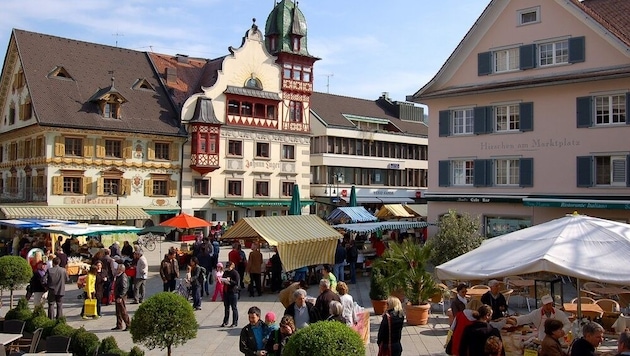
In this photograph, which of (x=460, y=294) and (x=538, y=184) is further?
(x=538, y=184)

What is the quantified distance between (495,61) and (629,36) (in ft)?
17.7

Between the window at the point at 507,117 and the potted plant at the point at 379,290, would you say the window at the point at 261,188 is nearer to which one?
the window at the point at 507,117

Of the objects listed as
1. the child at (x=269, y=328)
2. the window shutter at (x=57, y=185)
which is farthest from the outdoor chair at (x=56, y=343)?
the window shutter at (x=57, y=185)

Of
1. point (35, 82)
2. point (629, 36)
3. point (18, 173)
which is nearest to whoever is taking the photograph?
point (629, 36)

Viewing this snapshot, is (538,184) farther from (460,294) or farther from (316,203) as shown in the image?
(316,203)

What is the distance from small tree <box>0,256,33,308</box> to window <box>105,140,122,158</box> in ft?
80.3

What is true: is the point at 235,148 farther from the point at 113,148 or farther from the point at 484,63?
the point at 484,63

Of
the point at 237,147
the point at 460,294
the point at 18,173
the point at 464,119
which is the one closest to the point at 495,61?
the point at 464,119

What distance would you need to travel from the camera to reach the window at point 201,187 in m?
44.4

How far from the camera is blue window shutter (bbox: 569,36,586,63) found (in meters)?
25.5

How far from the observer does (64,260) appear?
2106cm

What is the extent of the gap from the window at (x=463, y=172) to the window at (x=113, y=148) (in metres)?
22.5

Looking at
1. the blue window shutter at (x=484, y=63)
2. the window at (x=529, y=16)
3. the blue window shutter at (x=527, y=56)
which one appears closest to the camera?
the blue window shutter at (x=527, y=56)

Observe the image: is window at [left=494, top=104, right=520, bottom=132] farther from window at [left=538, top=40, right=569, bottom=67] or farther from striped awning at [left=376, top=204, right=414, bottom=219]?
striped awning at [left=376, top=204, right=414, bottom=219]
